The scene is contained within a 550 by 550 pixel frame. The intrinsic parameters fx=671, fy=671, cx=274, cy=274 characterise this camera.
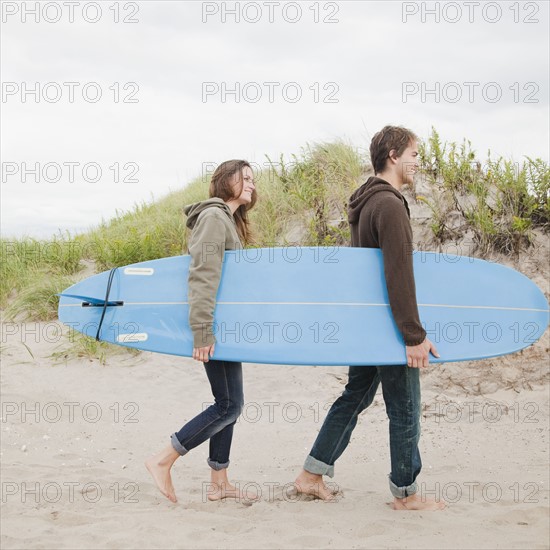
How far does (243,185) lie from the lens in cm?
322

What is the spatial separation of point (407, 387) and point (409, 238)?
68 centimetres

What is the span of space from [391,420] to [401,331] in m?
0.46

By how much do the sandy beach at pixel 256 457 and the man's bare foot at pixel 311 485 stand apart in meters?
0.06

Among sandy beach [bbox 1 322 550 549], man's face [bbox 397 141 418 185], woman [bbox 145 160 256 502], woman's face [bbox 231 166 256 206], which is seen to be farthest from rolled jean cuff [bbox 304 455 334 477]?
man's face [bbox 397 141 418 185]

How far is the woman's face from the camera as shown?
127 inches

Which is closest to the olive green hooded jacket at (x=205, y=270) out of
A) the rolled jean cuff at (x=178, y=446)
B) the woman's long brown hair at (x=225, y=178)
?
the woman's long brown hair at (x=225, y=178)

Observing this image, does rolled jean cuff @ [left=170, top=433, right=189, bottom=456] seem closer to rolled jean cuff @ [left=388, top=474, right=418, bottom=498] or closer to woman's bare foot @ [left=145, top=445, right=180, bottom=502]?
woman's bare foot @ [left=145, top=445, right=180, bottom=502]

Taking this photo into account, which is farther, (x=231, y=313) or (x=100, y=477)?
(x=100, y=477)

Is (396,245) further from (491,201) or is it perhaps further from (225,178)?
(491,201)

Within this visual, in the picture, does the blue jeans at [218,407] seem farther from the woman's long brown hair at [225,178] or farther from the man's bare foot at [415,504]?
the man's bare foot at [415,504]

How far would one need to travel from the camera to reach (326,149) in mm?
8031

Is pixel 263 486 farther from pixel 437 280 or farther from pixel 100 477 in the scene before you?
pixel 437 280

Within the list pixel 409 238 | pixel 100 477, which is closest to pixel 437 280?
pixel 409 238

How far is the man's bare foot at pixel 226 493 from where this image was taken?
11.4 feet
